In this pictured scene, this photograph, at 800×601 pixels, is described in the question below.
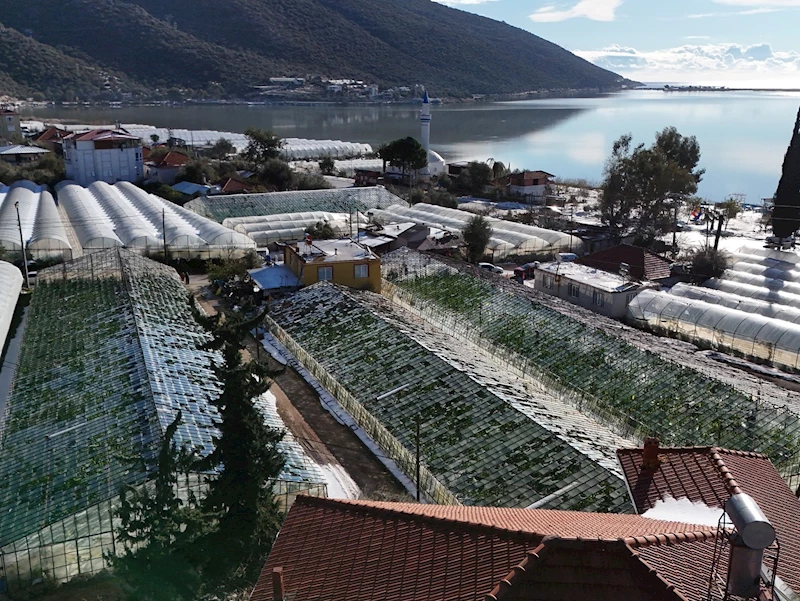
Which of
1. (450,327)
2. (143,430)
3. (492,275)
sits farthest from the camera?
(492,275)

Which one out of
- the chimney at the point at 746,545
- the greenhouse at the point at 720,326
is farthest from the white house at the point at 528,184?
the chimney at the point at 746,545

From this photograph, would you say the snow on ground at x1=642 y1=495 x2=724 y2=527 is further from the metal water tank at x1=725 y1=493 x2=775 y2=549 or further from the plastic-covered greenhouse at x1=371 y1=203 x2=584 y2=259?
the plastic-covered greenhouse at x1=371 y1=203 x2=584 y2=259

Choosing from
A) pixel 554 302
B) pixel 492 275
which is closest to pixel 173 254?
pixel 492 275

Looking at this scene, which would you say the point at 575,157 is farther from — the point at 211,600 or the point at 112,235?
the point at 211,600

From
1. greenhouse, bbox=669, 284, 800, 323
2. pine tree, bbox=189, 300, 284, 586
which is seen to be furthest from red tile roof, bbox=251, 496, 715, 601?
greenhouse, bbox=669, 284, 800, 323

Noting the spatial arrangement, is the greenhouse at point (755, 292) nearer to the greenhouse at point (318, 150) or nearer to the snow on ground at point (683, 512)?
the snow on ground at point (683, 512)

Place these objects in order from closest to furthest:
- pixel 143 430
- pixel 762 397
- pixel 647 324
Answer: pixel 143 430, pixel 762 397, pixel 647 324
